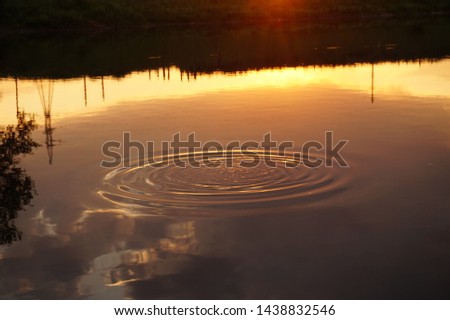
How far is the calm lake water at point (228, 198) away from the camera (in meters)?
9.12

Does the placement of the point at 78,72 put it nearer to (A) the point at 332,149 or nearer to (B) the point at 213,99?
(B) the point at 213,99

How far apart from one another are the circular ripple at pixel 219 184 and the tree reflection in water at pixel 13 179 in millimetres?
1429

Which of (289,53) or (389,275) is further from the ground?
(289,53)

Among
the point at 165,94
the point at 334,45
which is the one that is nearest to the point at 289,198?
the point at 165,94

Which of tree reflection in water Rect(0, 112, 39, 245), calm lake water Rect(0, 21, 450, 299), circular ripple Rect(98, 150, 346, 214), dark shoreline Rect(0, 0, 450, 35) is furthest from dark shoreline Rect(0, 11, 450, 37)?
circular ripple Rect(98, 150, 346, 214)

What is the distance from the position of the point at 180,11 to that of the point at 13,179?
55.8 meters

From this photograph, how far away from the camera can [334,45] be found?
138 feet

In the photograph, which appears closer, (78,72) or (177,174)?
(177,174)

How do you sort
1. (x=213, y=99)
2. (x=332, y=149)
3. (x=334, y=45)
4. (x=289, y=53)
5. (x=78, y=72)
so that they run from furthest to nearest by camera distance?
(x=334, y=45) < (x=289, y=53) < (x=78, y=72) < (x=213, y=99) < (x=332, y=149)

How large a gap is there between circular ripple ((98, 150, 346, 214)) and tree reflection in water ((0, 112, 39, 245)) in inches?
56.3

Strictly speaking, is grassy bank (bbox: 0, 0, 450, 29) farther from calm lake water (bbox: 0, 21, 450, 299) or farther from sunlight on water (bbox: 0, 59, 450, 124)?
calm lake water (bbox: 0, 21, 450, 299)

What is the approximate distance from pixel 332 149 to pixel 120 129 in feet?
19.8

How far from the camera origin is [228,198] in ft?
40.0

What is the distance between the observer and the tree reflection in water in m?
11.5
